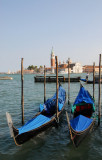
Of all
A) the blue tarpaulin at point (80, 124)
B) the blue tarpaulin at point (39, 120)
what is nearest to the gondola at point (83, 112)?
the blue tarpaulin at point (80, 124)

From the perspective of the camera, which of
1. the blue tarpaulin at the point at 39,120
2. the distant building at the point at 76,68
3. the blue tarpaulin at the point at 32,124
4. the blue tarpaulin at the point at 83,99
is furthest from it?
the distant building at the point at 76,68

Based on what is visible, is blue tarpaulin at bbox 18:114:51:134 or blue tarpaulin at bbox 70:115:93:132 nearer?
blue tarpaulin at bbox 18:114:51:134

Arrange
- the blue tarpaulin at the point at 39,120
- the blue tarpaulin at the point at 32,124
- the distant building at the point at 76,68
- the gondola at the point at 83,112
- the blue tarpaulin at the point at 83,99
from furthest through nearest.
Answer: the distant building at the point at 76,68
the blue tarpaulin at the point at 83,99
the gondola at the point at 83,112
the blue tarpaulin at the point at 39,120
the blue tarpaulin at the point at 32,124

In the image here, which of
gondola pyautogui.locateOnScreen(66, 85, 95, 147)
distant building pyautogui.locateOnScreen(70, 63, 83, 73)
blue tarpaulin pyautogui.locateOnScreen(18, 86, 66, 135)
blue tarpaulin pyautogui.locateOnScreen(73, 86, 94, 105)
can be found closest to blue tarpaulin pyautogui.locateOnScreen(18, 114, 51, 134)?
blue tarpaulin pyautogui.locateOnScreen(18, 86, 66, 135)

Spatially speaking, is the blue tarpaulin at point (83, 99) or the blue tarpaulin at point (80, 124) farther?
the blue tarpaulin at point (83, 99)

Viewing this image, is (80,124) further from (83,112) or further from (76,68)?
(76,68)

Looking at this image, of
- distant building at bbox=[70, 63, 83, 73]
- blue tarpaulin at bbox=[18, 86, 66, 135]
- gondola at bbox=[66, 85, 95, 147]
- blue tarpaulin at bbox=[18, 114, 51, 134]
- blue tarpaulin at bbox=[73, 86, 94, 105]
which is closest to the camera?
blue tarpaulin at bbox=[18, 114, 51, 134]

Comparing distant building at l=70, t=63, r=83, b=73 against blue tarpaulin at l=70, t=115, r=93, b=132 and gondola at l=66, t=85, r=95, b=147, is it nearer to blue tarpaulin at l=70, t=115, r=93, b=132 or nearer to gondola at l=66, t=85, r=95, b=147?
gondola at l=66, t=85, r=95, b=147

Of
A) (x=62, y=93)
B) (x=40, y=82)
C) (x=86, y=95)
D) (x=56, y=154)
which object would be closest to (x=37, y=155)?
(x=56, y=154)

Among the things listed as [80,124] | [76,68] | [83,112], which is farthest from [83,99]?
[76,68]

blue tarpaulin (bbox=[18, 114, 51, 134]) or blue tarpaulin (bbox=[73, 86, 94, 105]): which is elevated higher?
blue tarpaulin (bbox=[73, 86, 94, 105])

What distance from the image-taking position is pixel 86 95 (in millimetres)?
11141

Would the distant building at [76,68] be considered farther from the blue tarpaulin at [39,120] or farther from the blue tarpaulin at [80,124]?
the blue tarpaulin at [80,124]

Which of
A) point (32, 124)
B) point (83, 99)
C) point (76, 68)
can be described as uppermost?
point (76, 68)
